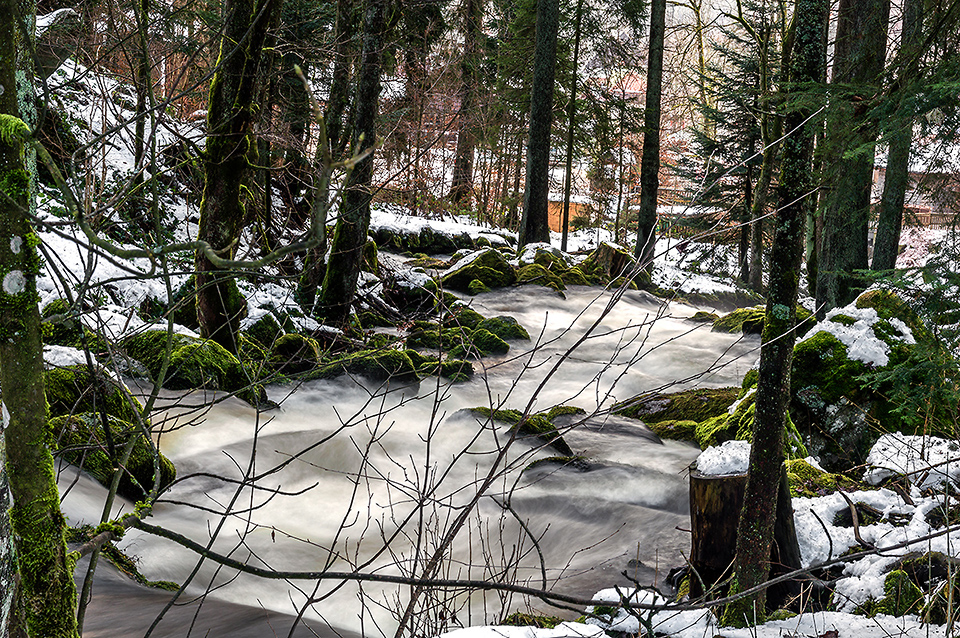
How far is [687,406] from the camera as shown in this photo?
752 cm

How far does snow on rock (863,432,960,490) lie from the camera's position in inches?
164

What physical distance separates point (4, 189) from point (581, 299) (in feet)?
44.3

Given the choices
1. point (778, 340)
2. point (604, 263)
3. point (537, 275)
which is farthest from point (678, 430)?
point (604, 263)

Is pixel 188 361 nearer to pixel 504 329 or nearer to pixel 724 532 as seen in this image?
pixel 724 532

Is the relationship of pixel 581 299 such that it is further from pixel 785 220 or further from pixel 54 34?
pixel 785 220

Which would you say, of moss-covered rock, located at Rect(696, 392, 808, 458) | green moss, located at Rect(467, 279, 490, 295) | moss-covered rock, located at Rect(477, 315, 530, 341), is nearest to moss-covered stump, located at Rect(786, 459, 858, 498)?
moss-covered rock, located at Rect(696, 392, 808, 458)

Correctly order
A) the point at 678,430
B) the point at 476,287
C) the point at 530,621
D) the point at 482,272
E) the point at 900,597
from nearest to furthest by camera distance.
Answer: the point at 900,597 → the point at 530,621 → the point at 678,430 → the point at 476,287 → the point at 482,272

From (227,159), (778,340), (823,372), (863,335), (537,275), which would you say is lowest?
(823,372)

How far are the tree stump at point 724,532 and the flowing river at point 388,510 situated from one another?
2.35 feet

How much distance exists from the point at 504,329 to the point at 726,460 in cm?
726

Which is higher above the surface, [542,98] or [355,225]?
[542,98]

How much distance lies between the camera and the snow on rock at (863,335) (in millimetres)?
5480

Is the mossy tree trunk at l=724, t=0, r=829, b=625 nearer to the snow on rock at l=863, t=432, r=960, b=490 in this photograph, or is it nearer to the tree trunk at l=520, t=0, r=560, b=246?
the snow on rock at l=863, t=432, r=960, b=490

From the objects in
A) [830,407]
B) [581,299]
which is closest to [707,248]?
[581,299]
